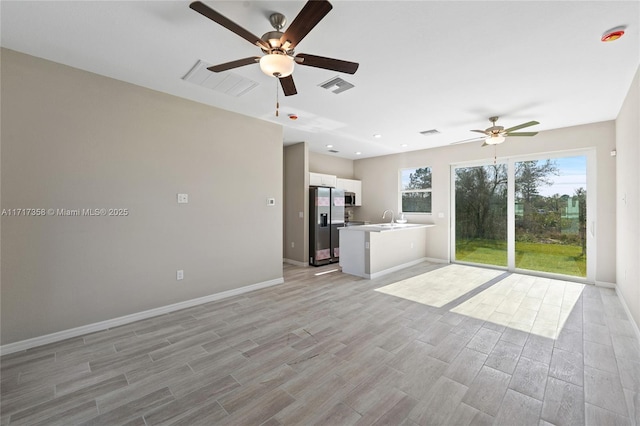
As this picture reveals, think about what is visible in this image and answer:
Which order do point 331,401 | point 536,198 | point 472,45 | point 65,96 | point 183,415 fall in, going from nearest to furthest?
point 183,415 → point 331,401 → point 472,45 → point 65,96 → point 536,198

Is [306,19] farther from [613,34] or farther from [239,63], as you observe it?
[613,34]

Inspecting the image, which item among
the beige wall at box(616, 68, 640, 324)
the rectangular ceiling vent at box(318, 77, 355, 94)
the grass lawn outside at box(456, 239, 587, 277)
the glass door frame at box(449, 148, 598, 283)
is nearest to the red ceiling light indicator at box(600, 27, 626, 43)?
the beige wall at box(616, 68, 640, 324)

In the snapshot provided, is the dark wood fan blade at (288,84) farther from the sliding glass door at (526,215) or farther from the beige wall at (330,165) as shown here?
the sliding glass door at (526,215)

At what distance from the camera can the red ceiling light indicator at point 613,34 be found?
2.13 metres

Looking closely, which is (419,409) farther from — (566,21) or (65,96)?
(65,96)

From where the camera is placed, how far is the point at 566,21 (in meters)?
2.06

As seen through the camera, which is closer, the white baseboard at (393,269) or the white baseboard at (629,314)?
the white baseboard at (629,314)

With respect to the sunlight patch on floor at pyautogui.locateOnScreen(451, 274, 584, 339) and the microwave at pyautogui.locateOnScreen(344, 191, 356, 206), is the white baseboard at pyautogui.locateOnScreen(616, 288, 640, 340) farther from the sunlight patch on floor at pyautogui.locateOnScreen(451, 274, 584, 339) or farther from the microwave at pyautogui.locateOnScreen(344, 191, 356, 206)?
the microwave at pyautogui.locateOnScreen(344, 191, 356, 206)

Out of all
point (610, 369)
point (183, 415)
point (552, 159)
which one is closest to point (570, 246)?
point (552, 159)

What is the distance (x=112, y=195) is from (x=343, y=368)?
3.13 meters

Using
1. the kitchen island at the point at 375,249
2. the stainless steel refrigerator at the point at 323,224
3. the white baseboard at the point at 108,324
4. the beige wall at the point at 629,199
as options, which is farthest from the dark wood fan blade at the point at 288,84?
the beige wall at the point at 629,199

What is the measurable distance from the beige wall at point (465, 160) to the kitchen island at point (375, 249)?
0.88 metres

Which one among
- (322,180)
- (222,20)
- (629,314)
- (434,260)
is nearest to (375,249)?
(434,260)

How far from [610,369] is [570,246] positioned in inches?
138
